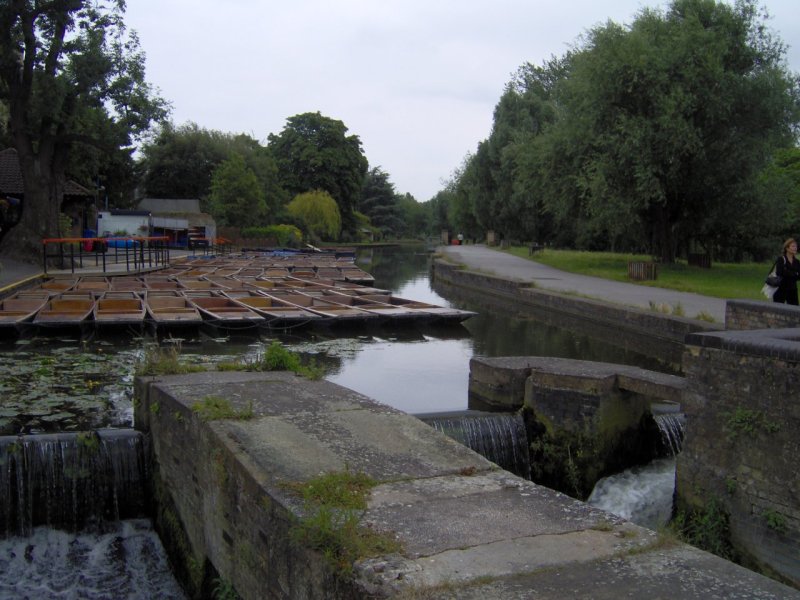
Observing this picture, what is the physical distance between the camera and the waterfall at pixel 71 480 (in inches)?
268

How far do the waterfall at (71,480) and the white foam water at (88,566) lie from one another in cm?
14

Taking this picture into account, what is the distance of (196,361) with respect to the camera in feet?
36.3

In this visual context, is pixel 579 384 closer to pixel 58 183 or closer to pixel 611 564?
pixel 611 564

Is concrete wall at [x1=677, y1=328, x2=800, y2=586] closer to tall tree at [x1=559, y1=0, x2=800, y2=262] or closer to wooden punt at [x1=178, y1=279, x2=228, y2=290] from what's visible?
wooden punt at [x1=178, y1=279, x2=228, y2=290]

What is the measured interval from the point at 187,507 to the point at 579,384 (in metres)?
4.62

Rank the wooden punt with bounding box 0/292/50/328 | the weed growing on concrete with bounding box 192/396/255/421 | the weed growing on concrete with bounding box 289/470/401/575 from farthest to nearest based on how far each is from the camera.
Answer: the wooden punt with bounding box 0/292/50/328 → the weed growing on concrete with bounding box 192/396/255/421 → the weed growing on concrete with bounding box 289/470/401/575

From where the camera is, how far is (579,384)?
8.80 metres

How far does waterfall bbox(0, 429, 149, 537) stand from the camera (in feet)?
22.3

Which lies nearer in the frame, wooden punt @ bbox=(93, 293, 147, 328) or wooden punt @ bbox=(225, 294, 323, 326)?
wooden punt @ bbox=(93, 293, 147, 328)

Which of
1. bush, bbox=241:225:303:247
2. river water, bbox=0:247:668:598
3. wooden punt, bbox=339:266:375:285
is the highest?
bush, bbox=241:225:303:247

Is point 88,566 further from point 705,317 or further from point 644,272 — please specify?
point 644,272

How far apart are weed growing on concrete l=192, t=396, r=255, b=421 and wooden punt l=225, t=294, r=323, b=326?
10116 millimetres

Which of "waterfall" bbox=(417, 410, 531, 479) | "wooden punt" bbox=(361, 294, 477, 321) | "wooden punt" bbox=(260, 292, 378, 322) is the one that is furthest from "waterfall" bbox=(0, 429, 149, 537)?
"wooden punt" bbox=(361, 294, 477, 321)

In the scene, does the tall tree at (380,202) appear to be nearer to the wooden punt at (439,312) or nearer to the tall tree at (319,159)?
the tall tree at (319,159)
